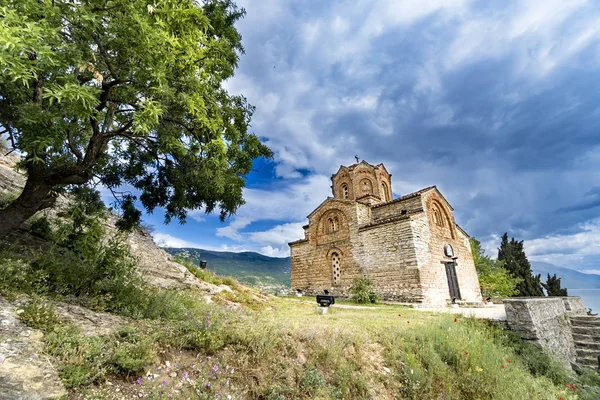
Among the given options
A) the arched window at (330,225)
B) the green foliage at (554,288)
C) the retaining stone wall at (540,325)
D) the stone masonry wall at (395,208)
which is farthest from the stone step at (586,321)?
the green foliage at (554,288)

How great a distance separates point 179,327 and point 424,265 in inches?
588

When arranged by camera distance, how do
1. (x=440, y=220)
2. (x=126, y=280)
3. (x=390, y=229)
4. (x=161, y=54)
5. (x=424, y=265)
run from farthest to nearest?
(x=440, y=220)
(x=390, y=229)
(x=424, y=265)
(x=126, y=280)
(x=161, y=54)

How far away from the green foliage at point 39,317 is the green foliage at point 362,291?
1510 centimetres

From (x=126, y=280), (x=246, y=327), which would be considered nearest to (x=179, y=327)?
(x=246, y=327)

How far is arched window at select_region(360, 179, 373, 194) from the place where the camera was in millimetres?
24609

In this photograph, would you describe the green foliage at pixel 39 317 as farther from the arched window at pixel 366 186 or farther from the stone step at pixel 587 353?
the arched window at pixel 366 186

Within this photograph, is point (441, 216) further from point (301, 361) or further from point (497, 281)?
point (301, 361)

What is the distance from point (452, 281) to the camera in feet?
58.5

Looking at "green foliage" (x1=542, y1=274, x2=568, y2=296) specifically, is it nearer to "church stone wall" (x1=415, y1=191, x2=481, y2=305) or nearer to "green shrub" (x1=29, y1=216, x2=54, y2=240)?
"church stone wall" (x1=415, y1=191, x2=481, y2=305)

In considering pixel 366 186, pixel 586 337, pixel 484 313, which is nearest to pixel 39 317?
pixel 484 313

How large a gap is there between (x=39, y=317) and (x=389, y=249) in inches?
637

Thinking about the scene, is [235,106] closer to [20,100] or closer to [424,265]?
[20,100]

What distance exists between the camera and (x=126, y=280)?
564 cm

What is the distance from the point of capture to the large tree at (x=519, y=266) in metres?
26.2
